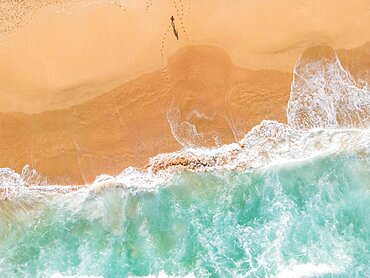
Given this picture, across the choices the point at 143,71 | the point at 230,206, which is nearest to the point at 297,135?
the point at 230,206

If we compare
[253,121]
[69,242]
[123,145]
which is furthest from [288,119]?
[69,242]

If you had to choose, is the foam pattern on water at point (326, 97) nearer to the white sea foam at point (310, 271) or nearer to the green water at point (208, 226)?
the green water at point (208, 226)

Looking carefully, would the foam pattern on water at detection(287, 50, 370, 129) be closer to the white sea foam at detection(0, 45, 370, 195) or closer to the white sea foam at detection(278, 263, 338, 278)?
the white sea foam at detection(0, 45, 370, 195)

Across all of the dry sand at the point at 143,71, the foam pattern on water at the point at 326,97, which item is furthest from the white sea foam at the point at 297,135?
the dry sand at the point at 143,71

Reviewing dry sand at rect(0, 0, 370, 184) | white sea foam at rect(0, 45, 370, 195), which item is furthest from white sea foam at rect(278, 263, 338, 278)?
dry sand at rect(0, 0, 370, 184)

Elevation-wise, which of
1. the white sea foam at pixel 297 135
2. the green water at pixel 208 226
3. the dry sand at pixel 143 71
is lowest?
the green water at pixel 208 226

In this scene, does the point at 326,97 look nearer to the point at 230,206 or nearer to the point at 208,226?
the point at 230,206

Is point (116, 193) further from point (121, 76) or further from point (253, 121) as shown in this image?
point (253, 121)
